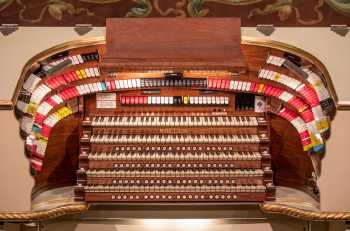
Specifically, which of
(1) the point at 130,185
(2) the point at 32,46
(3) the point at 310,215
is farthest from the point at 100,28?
(3) the point at 310,215

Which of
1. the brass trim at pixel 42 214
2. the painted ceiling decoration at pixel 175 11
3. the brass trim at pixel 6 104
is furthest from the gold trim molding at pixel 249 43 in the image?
the brass trim at pixel 42 214

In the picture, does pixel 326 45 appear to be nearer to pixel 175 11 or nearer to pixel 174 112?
pixel 175 11

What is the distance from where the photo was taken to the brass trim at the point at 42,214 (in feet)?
15.2

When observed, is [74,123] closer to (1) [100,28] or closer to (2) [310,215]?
(1) [100,28]

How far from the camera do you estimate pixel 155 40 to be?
4566 millimetres

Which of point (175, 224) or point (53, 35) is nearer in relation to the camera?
point (53, 35)

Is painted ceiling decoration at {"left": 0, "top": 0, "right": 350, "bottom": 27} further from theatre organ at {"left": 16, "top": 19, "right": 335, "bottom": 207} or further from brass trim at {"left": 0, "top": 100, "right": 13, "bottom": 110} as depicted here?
brass trim at {"left": 0, "top": 100, "right": 13, "bottom": 110}

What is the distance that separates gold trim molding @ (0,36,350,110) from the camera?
14.8 ft

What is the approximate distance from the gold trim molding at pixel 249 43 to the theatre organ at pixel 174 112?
63mm

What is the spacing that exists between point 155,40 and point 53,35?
82 centimetres

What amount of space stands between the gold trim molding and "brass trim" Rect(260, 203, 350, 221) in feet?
2.82

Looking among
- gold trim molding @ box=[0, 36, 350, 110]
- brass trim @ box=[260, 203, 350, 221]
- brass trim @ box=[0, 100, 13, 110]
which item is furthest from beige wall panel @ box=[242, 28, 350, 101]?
brass trim @ box=[0, 100, 13, 110]

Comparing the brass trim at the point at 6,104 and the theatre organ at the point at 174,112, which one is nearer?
the brass trim at the point at 6,104

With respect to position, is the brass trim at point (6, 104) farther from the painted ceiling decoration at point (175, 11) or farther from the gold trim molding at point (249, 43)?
the painted ceiling decoration at point (175, 11)
